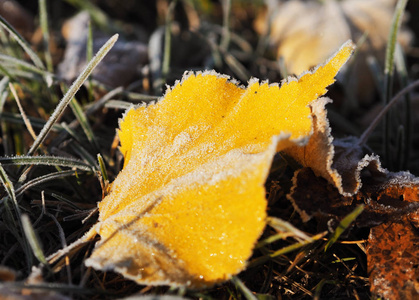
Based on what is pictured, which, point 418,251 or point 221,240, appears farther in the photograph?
point 418,251

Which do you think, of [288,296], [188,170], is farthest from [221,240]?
[288,296]

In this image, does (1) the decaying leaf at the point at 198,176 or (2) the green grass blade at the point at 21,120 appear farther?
(2) the green grass blade at the point at 21,120

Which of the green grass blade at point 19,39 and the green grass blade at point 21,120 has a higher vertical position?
the green grass blade at point 19,39

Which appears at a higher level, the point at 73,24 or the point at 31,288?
the point at 73,24

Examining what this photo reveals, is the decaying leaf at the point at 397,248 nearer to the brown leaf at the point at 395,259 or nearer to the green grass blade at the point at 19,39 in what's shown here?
the brown leaf at the point at 395,259

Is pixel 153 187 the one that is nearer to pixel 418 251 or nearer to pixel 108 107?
pixel 108 107

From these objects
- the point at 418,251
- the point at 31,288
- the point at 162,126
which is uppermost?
the point at 162,126

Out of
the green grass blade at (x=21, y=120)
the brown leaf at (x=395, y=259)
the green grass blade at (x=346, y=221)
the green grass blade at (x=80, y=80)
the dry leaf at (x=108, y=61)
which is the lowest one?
the brown leaf at (x=395, y=259)

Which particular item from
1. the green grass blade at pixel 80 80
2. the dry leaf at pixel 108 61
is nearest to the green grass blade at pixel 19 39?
the dry leaf at pixel 108 61

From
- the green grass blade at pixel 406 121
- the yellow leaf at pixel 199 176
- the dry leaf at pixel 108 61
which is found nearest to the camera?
the yellow leaf at pixel 199 176
